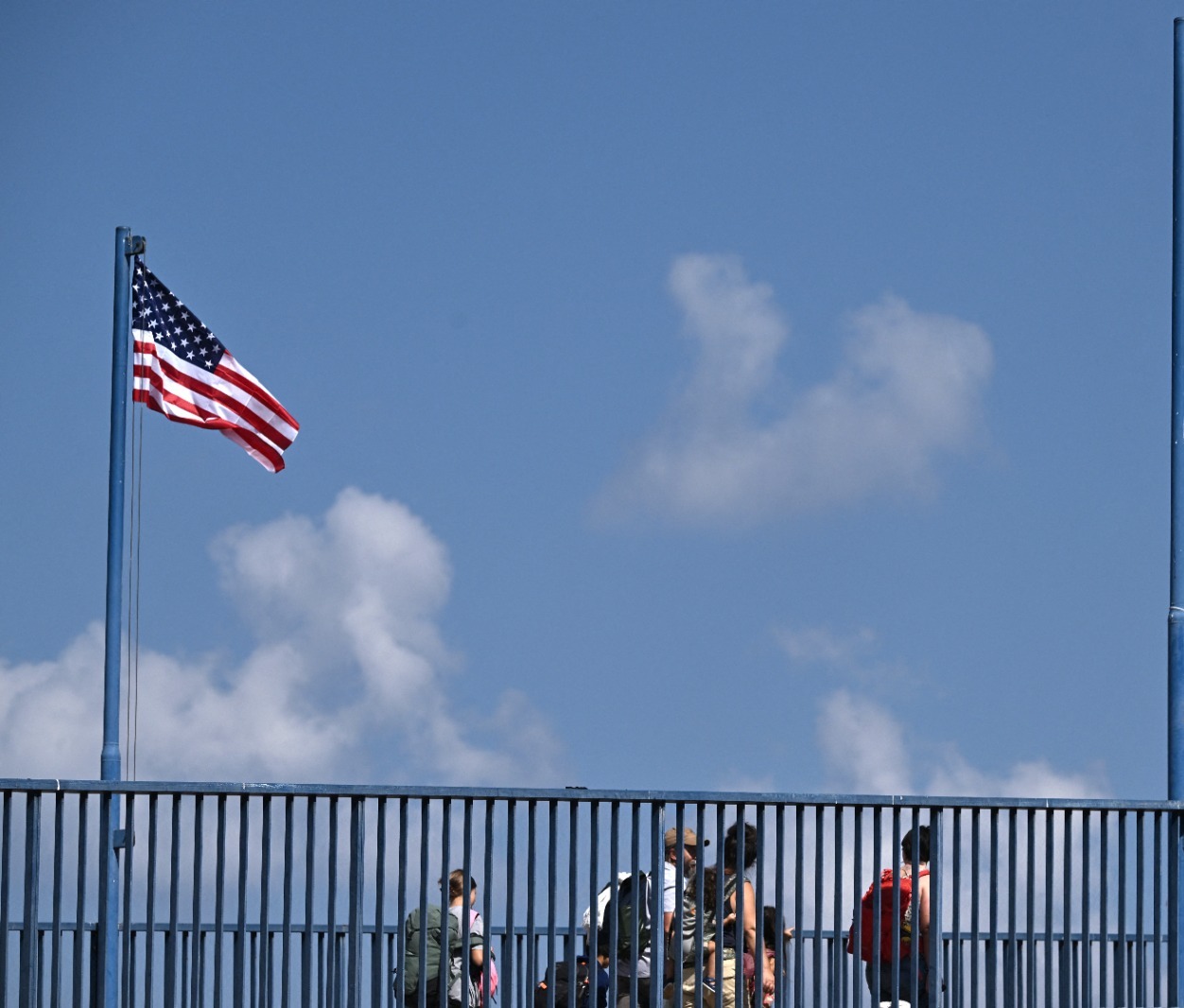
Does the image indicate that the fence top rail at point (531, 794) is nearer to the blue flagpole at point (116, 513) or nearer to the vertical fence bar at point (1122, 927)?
the vertical fence bar at point (1122, 927)

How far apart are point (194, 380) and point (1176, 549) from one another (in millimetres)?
7867

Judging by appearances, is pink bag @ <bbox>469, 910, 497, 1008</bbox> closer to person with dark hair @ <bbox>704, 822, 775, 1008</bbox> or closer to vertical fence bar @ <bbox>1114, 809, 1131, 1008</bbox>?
person with dark hair @ <bbox>704, 822, 775, 1008</bbox>

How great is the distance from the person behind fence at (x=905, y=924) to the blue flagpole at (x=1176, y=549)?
1.44 meters

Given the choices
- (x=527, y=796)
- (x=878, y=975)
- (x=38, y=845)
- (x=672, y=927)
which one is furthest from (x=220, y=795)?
(x=878, y=975)

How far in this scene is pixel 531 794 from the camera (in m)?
9.29

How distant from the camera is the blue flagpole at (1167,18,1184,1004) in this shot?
1106 centimetres

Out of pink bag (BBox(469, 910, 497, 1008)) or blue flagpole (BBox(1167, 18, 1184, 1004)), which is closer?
pink bag (BBox(469, 910, 497, 1008))

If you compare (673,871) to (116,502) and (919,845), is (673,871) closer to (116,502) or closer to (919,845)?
(919,845)

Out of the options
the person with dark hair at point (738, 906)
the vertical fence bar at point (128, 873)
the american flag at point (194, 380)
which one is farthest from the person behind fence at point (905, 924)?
the american flag at point (194, 380)

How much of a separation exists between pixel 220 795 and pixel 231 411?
7.57 metres

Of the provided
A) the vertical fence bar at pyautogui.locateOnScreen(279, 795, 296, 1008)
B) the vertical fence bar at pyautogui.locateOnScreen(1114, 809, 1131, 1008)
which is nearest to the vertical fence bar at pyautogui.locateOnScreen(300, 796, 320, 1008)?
the vertical fence bar at pyautogui.locateOnScreen(279, 795, 296, 1008)

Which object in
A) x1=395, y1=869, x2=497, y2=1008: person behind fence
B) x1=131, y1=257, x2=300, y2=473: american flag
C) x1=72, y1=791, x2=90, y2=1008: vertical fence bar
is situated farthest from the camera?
x1=131, y1=257, x2=300, y2=473: american flag

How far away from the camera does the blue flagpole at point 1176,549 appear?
1106cm

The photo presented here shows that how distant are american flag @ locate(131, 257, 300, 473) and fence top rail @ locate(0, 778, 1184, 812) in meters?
7.07
